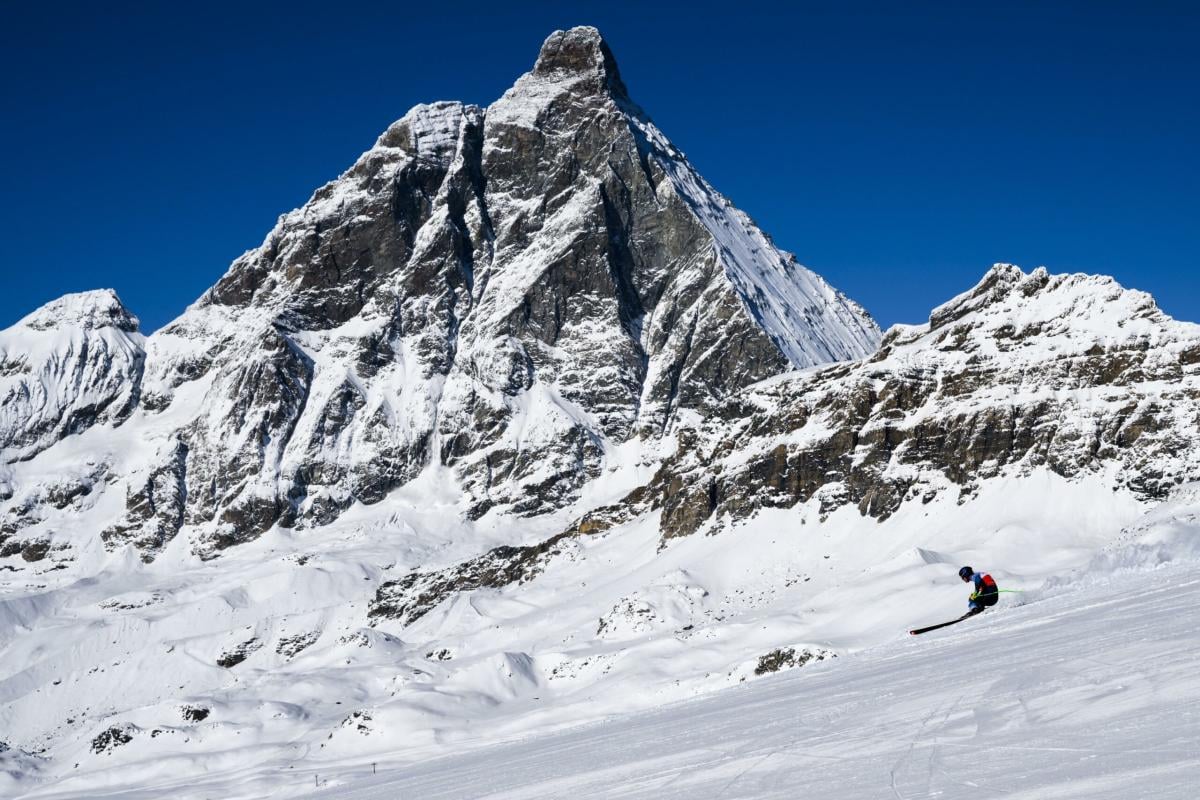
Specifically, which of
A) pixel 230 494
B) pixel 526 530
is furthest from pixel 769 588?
pixel 230 494

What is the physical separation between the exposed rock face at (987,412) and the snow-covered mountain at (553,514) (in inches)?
11.8

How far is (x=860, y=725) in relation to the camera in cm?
1653

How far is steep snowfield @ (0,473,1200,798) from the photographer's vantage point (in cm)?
1656

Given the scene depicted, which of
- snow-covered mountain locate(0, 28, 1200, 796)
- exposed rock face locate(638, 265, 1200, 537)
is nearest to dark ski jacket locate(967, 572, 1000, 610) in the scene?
snow-covered mountain locate(0, 28, 1200, 796)

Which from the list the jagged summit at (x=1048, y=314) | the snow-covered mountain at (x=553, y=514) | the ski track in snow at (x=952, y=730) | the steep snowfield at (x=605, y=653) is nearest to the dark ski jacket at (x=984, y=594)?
the steep snowfield at (x=605, y=653)

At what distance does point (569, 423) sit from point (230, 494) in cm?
5338

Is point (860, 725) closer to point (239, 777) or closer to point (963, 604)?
point (963, 604)

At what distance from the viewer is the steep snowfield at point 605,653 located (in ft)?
54.3

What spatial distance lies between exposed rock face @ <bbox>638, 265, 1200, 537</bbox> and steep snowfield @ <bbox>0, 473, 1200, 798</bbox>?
10.5 feet

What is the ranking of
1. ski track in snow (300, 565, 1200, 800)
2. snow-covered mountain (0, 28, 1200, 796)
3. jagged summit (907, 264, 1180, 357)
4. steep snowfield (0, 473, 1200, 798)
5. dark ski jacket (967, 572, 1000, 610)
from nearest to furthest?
ski track in snow (300, 565, 1200, 800)
steep snowfield (0, 473, 1200, 798)
dark ski jacket (967, 572, 1000, 610)
snow-covered mountain (0, 28, 1200, 796)
jagged summit (907, 264, 1180, 357)

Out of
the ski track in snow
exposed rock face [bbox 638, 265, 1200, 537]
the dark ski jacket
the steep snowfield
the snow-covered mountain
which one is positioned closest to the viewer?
the ski track in snow

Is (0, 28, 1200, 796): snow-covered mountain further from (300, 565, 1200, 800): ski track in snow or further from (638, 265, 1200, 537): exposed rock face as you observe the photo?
(300, 565, 1200, 800): ski track in snow

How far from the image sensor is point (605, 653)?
94.2 metres

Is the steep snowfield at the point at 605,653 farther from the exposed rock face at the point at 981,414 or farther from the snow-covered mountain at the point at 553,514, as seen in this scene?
the exposed rock face at the point at 981,414
